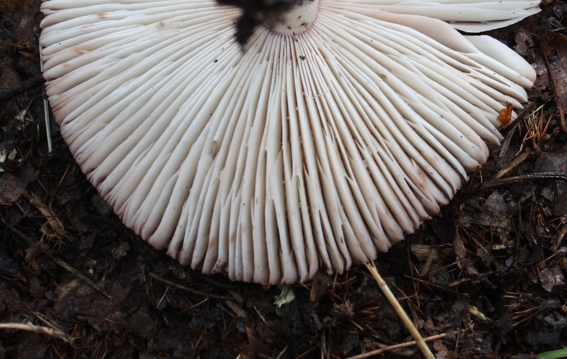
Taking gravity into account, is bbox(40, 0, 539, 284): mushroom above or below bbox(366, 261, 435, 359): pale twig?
above

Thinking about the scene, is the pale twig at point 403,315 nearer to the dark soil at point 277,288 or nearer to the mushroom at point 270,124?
the dark soil at point 277,288

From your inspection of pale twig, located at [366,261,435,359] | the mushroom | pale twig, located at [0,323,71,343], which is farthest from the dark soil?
the mushroom

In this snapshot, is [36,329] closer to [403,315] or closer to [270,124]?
[270,124]

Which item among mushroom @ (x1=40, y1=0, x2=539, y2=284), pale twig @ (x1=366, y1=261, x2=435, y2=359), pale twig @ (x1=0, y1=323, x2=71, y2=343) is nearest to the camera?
mushroom @ (x1=40, y1=0, x2=539, y2=284)

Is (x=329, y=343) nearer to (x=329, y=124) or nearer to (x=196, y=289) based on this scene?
(x=196, y=289)

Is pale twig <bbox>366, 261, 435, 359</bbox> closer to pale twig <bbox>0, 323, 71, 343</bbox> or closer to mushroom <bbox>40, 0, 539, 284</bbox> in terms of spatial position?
mushroom <bbox>40, 0, 539, 284</bbox>

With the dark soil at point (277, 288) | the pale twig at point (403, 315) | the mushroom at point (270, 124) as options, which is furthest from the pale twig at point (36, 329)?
the pale twig at point (403, 315)

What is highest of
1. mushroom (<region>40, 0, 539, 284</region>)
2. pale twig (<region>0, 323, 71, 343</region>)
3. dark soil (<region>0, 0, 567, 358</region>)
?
mushroom (<region>40, 0, 539, 284</region>)
